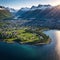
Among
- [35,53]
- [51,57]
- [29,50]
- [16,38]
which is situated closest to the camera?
[51,57]

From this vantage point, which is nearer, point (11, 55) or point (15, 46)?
point (11, 55)

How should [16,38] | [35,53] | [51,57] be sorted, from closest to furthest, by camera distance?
1. [51,57]
2. [35,53]
3. [16,38]

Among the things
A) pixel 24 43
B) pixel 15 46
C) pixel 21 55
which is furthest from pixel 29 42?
pixel 21 55

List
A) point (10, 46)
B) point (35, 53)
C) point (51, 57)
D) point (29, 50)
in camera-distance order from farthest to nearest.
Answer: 1. point (10, 46)
2. point (29, 50)
3. point (35, 53)
4. point (51, 57)

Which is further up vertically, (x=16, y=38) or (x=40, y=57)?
(x=16, y=38)

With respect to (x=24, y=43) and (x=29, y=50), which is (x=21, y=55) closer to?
(x=29, y=50)

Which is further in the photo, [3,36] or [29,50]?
[3,36]

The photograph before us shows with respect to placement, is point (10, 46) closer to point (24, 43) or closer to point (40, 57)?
point (24, 43)

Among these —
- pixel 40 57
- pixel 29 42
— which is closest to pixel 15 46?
pixel 29 42

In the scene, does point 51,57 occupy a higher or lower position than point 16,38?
lower
